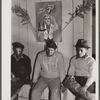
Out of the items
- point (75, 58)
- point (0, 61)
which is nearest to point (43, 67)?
point (75, 58)

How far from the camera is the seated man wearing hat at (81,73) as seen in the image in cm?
136

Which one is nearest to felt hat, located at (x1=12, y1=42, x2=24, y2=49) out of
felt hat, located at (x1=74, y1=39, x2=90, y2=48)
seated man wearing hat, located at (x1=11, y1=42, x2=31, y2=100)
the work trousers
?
seated man wearing hat, located at (x1=11, y1=42, x2=31, y2=100)

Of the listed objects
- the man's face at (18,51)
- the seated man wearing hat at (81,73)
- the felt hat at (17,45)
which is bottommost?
the seated man wearing hat at (81,73)

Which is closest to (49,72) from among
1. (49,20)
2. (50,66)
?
(50,66)

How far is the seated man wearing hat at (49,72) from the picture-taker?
140 centimetres

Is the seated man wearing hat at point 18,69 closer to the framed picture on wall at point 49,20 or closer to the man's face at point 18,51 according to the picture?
the man's face at point 18,51

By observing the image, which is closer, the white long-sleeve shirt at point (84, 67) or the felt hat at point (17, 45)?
the white long-sleeve shirt at point (84, 67)

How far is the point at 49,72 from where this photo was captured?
142 centimetres

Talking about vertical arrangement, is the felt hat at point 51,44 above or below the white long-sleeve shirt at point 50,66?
above

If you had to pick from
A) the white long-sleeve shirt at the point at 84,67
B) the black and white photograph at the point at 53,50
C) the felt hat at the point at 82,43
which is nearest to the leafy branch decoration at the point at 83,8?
the black and white photograph at the point at 53,50

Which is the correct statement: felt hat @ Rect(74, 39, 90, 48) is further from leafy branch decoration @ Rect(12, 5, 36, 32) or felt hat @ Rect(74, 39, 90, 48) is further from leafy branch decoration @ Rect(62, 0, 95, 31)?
leafy branch decoration @ Rect(12, 5, 36, 32)

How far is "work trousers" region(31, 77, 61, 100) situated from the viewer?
4.61 ft

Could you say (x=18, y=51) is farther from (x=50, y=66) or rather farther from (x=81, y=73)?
(x=81, y=73)

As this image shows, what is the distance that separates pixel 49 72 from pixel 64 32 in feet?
0.78
